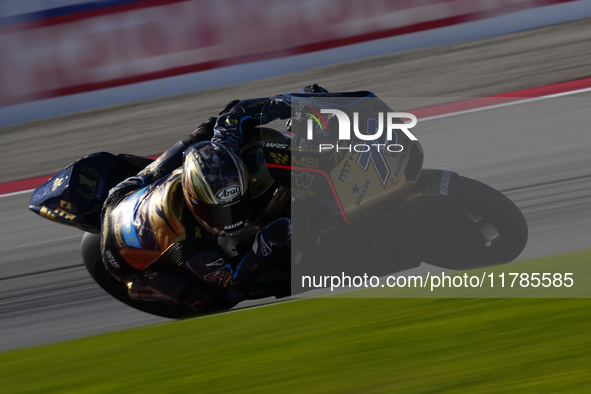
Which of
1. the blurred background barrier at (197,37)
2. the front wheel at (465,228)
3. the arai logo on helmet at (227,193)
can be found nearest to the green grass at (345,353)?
the front wheel at (465,228)

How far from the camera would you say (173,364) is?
9.43ft

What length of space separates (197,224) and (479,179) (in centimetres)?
283

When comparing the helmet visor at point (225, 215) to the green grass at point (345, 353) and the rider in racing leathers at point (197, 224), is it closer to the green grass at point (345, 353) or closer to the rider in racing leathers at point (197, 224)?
the rider in racing leathers at point (197, 224)

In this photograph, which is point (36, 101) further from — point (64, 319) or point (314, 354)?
point (314, 354)

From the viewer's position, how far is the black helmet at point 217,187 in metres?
2.95

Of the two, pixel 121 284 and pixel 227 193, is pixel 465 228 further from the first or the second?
pixel 121 284

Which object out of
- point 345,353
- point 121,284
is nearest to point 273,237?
point 345,353

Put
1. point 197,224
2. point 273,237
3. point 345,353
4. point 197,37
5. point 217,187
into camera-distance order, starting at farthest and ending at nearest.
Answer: point 197,37
point 197,224
point 273,237
point 217,187
point 345,353

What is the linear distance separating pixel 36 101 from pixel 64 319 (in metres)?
5.39

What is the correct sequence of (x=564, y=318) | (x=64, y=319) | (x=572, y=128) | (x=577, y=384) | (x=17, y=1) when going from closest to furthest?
(x=577, y=384)
(x=564, y=318)
(x=64, y=319)
(x=572, y=128)
(x=17, y=1)

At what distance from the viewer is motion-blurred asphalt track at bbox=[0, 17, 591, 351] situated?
4.22 m

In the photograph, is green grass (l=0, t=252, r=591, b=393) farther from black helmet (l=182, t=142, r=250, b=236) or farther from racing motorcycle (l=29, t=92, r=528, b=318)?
black helmet (l=182, t=142, r=250, b=236)

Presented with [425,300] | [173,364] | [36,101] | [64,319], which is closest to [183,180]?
[173,364]

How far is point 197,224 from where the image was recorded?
3.34 metres
